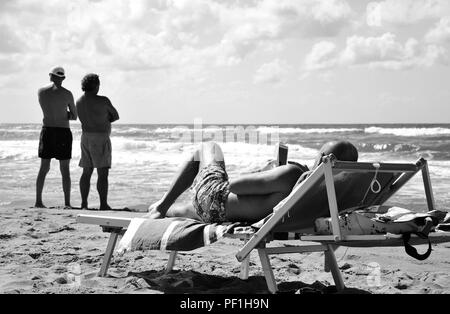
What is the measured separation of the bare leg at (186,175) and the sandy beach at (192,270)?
0.46 m

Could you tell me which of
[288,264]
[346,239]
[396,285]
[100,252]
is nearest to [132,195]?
[100,252]

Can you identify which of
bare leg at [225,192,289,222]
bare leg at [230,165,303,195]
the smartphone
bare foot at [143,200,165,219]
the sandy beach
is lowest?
the sandy beach

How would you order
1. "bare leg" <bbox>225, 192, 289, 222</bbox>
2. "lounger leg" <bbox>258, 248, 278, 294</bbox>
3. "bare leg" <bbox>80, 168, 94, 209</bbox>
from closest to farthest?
"lounger leg" <bbox>258, 248, 278, 294</bbox> < "bare leg" <bbox>225, 192, 289, 222</bbox> < "bare leg" <bbox>80, 168, 94, 209</bbox>

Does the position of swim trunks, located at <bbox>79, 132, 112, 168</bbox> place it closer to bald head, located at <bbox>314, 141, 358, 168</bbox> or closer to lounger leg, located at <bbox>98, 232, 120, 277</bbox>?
lounger leg, located at <bbox>98, 232, 120, 277</bbox>

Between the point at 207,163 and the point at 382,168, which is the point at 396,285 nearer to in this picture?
the point at 382,168

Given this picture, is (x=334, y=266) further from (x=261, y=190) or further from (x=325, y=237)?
(x=261, y=190)

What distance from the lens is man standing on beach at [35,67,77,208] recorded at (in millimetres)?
7820

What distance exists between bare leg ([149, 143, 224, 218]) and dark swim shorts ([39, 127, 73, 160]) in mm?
3876

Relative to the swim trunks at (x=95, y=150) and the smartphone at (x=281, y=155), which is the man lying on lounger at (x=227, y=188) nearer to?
the smartphone at (x=281, y=155)

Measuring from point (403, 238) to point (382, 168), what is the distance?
1.34ft

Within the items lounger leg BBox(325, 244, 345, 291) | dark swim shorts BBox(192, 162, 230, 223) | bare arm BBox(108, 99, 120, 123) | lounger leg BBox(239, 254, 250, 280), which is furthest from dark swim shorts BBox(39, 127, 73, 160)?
lounger leg BBox(325, 244, 345, 291)

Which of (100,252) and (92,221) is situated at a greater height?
(92,221)
